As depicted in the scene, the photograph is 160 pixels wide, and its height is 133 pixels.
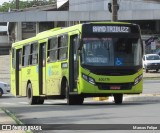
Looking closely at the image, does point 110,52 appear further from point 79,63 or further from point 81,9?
point 81,9

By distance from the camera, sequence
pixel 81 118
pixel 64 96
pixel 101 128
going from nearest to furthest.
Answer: pixel 101 128
pixel 81 118
pixel 64 96

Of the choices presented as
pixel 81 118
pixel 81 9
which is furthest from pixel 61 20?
pixel 81 118

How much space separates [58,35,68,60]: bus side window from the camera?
888 inches

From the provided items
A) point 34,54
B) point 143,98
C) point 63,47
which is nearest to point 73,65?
point 63,47

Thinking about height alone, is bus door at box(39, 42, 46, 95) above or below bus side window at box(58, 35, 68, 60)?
below

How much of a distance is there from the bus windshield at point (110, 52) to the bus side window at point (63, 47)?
1.25 metres

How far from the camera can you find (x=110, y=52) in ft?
71.1

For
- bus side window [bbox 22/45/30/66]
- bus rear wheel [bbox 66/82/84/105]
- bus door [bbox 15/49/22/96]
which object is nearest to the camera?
bus rear wheel [bbox 66/82/84/105]

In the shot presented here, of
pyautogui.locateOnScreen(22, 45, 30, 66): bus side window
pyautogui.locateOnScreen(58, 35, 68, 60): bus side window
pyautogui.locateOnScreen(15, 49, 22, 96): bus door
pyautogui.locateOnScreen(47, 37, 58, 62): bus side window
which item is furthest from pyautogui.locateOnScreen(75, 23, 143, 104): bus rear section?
pyautogui.locateOnScreen(15, 49, 22, 96): bus door

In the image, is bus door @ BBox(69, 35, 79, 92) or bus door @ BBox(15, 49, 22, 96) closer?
bus door @ BBox(69, 35, 79, 92)

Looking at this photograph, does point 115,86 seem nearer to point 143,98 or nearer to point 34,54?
point 143,98

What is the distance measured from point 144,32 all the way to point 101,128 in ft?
217

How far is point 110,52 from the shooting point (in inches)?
853

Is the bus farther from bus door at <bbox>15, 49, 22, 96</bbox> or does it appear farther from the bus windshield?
bus door at <bbox>15, 49, 22, 96</bbox>
